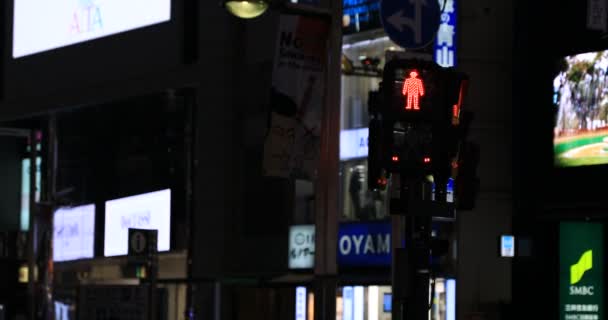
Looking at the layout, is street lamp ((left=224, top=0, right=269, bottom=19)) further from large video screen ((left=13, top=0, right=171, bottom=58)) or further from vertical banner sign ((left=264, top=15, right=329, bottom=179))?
large video screen ((left=13, top=0, right=171, bottom=58))

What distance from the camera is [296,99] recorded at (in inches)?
570

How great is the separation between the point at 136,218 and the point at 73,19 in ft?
18.4

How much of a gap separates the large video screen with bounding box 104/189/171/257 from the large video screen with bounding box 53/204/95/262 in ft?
2.38

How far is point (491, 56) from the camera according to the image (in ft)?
77.5

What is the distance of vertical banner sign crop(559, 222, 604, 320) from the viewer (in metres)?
24.3

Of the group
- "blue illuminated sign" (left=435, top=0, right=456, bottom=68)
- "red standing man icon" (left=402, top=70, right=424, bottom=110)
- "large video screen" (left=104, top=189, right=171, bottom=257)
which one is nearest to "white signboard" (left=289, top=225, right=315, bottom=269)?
"large video screen" (left=104, top=189, right=171, bottom=257)

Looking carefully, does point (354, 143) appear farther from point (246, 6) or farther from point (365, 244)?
point (246, 6)

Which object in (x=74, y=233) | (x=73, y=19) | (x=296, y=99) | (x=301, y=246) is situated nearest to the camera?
(x=296, y=99)

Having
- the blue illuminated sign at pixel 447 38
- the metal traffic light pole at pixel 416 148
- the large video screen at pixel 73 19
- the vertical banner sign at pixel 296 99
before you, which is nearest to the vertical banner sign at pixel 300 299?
the blue illuminated sign at pixel 447 38

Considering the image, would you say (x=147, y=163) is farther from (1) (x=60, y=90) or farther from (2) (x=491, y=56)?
(2) (x=491, y=56)

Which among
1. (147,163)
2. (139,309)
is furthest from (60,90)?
(139,309)

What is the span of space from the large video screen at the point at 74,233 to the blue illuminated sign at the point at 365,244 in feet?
22.8

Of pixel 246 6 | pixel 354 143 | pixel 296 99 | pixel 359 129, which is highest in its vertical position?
pixel 246 6

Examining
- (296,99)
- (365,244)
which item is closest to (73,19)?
(365,244)
